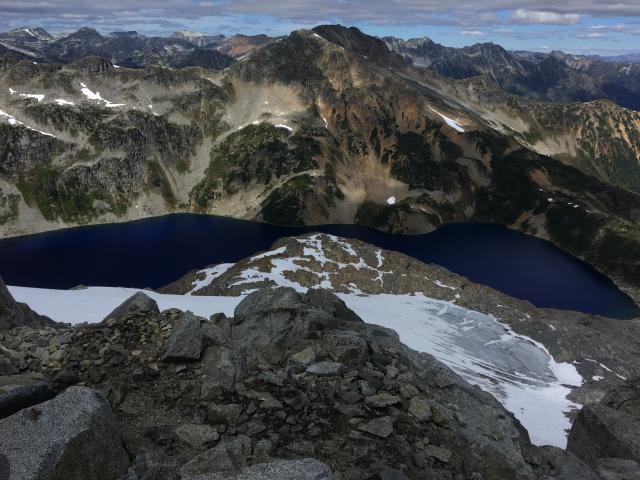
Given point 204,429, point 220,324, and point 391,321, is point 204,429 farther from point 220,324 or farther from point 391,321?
point 391,321

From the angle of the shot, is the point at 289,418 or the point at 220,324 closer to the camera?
the point at 289,418

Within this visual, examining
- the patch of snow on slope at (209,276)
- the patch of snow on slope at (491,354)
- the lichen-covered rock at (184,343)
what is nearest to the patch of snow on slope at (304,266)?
the patch of snow on slope at (209,276)

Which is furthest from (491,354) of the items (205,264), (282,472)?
(205,264)

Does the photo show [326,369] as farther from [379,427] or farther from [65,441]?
[65,441]

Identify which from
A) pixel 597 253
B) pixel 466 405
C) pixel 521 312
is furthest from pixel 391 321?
pixel 597 253

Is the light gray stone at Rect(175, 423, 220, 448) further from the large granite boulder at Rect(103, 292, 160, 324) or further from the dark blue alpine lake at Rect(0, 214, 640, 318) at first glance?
the dark blue alpine lake at Rect(0, 214, 640, 318)
